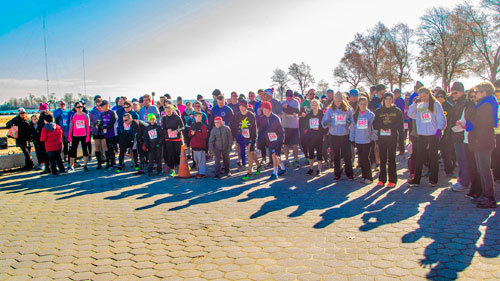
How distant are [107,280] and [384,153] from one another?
5.88m

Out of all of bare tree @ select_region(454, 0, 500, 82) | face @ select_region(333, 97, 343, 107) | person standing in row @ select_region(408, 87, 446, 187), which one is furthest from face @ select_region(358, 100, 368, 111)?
bare tree @ select_region(454, 0, 500, 82)

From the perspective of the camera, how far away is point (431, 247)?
408 centimetres

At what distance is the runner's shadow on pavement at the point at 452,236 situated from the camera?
362 cm

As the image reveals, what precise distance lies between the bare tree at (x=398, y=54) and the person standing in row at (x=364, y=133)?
4250 cm

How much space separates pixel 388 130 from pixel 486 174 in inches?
81.3

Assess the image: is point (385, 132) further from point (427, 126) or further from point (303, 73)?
point (303, 73)

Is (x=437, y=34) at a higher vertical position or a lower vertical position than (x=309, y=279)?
higher

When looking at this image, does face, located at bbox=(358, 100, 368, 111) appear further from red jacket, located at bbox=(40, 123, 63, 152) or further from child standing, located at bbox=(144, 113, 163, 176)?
red jacket, located at bbox=(40, 123, 63, 152)

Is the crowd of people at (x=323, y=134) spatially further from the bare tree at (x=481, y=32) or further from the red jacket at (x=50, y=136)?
the bare tree at (x=481, y=32)

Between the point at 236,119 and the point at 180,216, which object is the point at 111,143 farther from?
the point at 180,216

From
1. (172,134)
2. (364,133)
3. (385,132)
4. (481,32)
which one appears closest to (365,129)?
(364,133)

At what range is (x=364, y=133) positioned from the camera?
296 inches

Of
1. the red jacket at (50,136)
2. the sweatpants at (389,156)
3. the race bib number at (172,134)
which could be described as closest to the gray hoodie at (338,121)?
the sweatpants at (389,156)

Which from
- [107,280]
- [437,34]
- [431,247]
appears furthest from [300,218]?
[437,34]
